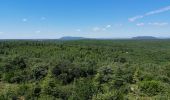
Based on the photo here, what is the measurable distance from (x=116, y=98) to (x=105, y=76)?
3562 cm

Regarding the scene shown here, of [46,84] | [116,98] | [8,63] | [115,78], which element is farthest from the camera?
[8,63]

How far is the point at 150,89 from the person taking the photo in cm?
5812

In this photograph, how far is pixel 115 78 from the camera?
66875 mm

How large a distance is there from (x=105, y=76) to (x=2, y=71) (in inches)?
1223

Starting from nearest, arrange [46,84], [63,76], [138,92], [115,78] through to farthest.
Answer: [46,84] < [138,92] < [115,78] < [63,76]

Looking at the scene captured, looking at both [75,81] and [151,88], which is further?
[75,81]

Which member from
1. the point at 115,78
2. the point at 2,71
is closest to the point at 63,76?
the point at 115,78

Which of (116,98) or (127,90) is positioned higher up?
(116,98)

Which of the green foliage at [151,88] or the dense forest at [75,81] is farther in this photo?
the green foliage at [151,88]

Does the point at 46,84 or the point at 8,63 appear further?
the point at 8,63

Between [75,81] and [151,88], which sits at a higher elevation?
[75,81]

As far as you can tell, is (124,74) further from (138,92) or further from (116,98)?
(116,98)

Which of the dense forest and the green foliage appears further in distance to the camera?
the green foliage

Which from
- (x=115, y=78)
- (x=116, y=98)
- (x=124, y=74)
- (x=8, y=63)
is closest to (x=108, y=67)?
(x=124, y=74)
